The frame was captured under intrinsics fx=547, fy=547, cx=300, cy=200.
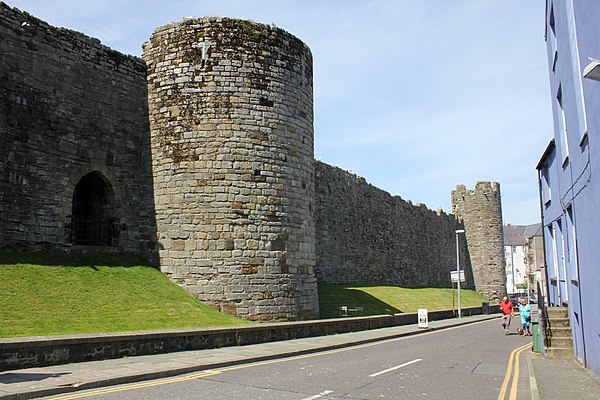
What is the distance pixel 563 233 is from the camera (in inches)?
564

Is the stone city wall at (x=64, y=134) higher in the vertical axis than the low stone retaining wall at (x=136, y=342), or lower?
higher

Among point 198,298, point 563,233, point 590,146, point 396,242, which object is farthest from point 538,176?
point 396,242

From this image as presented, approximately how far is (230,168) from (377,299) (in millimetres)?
14195

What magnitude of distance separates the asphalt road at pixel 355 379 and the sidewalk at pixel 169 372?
1.11 feet

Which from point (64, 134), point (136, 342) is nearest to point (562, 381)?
point (136, 342)

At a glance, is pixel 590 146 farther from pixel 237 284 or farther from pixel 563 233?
pixel 237 284

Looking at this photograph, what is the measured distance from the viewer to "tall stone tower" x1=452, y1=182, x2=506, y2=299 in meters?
53.8

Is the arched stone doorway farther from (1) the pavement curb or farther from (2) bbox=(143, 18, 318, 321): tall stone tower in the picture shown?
(1) the pavement curb

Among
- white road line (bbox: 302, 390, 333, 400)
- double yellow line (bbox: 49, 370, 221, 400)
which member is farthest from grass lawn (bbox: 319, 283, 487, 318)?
white road line (bbox: 302, 390, 333, 400)

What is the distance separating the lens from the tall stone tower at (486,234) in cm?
5378

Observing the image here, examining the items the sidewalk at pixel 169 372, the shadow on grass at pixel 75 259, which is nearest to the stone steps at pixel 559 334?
the sidewalk at pixel 169 372

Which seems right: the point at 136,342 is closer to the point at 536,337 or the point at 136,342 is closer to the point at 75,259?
the point at 75,259

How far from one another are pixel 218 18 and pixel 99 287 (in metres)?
9.81

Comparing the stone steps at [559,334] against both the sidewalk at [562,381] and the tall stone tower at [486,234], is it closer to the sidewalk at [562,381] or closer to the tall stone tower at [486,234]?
the sidewalk at [562,381]
